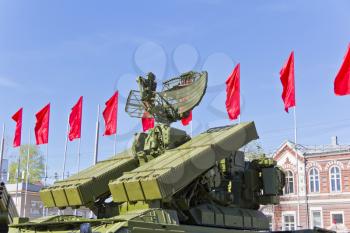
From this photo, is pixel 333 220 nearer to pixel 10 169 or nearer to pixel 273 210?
pixel 273 210

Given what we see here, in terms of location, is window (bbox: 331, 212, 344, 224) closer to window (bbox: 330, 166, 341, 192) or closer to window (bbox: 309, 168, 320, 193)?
window (bbox: 330, 166, 341, 192)

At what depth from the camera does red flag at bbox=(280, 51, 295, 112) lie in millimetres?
26000

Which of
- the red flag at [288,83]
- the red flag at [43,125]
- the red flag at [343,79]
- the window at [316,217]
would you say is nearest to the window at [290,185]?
the window at [316,217]

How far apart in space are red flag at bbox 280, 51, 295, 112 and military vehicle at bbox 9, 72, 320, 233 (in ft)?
37.0

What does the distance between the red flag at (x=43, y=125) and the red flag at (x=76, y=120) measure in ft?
5.62

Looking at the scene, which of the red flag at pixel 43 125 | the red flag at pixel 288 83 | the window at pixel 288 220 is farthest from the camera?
the window at pixel 288 220

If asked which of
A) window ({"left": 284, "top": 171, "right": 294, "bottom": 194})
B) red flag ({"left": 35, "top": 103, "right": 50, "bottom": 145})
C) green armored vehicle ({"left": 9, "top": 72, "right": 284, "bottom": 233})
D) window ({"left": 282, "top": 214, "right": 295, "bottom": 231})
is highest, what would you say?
red flag ({"left": 35, "top": 103, "right": 50, "bottom": 145})

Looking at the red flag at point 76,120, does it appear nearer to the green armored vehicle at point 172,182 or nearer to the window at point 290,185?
the green armored vehicle at point 172,182

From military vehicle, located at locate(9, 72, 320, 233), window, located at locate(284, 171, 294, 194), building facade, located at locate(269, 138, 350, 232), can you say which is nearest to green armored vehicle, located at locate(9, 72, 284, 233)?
military vehicle, located at locate(9, 72, 320, 233)

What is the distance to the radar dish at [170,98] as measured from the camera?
15.1 m

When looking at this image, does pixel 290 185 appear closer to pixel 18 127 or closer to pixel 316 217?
pixel 316 217

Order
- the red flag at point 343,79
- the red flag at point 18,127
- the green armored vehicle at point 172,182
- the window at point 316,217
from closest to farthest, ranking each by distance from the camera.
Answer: the green armored vehicle at point 172,182, the red flag at point 343,79, the red flag at point 18,127, the window at point 316,217

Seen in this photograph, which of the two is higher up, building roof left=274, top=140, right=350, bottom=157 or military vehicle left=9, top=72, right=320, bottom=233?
building roof left=274, top=140, right=350, bottom=157

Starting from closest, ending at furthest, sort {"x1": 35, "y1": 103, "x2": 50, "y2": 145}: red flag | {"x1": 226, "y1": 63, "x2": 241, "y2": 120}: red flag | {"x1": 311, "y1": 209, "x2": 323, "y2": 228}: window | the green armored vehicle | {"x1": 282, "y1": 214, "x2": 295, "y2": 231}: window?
the green armored vehicle < {"x1": 226, "y1": 63, "x2": 241, "y2": 120}: red flag < {"x1": 35, "y1": 103, "x2": 50, "y2": 145}: red flag < {"x1": 311, "y1": 209, "x2": 323, "y2": 228}: window < {"x1": 282, "y1": 214, "x2": 295, "y2": 231}: window
